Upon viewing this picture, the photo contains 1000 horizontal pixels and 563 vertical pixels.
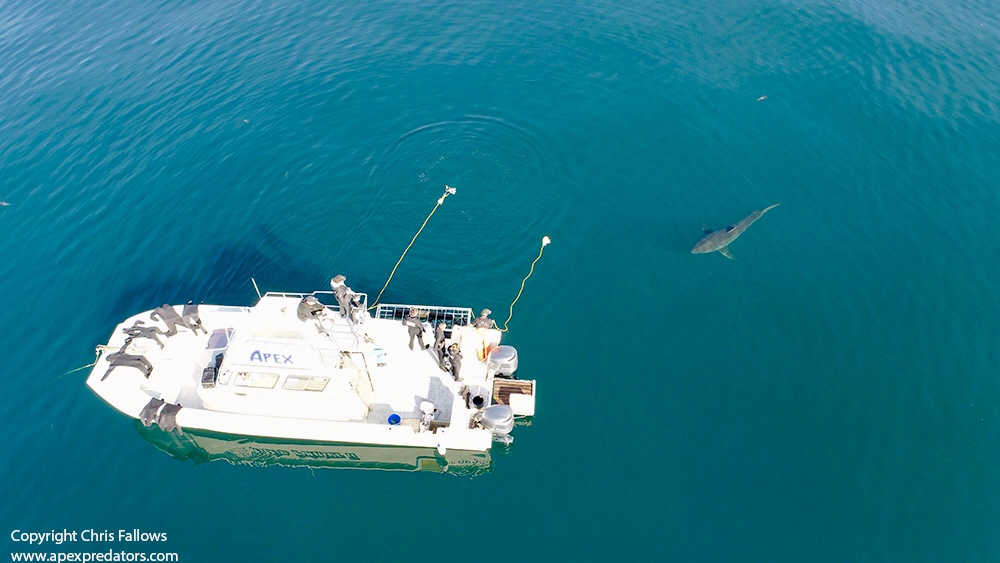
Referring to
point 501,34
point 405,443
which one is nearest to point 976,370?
point 405,443

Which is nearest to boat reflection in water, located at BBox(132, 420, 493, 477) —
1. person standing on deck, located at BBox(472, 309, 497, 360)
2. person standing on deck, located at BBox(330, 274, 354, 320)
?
person standing on deck, located at BBox(472, 309, 497, 360)

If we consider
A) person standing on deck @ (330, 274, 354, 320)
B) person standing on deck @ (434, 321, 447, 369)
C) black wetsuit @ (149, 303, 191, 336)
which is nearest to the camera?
person standing on deck @ (330, 274, 354, 320)

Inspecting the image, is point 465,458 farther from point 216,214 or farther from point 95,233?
point 95,233

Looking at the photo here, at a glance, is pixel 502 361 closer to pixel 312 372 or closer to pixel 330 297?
pixel 312 372

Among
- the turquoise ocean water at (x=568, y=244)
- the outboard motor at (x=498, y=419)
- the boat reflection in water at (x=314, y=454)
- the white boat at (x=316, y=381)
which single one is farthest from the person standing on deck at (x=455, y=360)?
the turquoise ocean water at (x=568, y=244)

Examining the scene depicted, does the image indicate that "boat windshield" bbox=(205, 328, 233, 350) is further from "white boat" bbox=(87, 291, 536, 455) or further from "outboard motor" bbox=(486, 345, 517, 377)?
"outboard motor" bbox=(486, 345, 517, 377)

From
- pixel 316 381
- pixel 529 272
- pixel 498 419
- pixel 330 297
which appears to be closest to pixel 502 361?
pixel 498 419

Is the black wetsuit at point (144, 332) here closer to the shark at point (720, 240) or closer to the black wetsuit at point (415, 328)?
the black wetsuit at point (415, 328)
